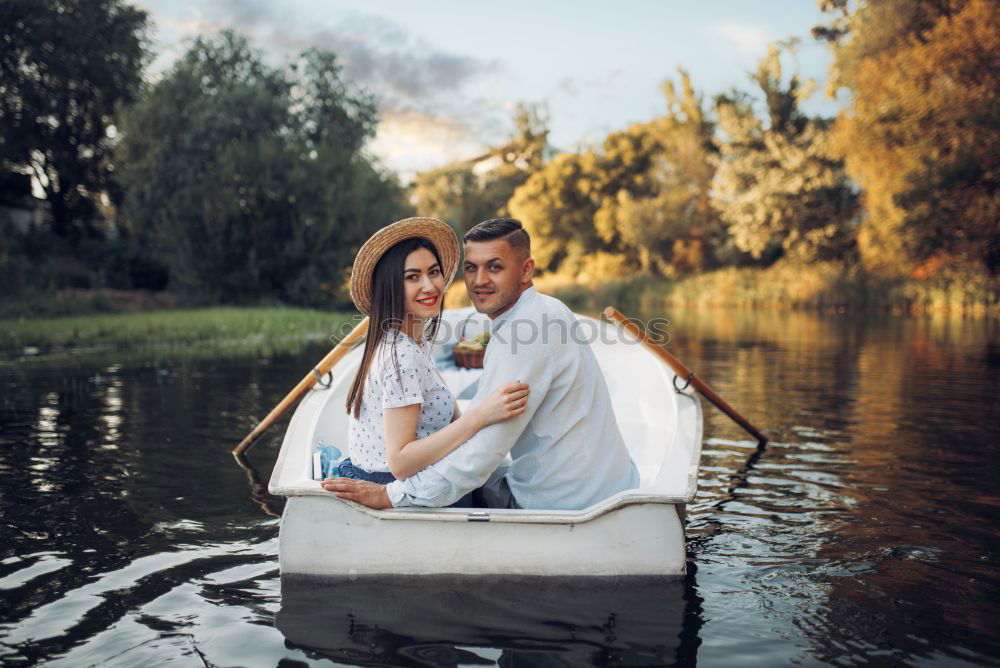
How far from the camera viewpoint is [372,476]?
3531mm

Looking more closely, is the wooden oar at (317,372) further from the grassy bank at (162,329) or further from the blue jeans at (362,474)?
the grassy bank at (162,329)

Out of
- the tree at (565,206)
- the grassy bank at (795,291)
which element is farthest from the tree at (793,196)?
the tree at (565,206)

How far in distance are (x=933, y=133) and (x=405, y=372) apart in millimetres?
21429

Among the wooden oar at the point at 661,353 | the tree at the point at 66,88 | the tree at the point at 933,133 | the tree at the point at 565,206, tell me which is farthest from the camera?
the tree at the point at 565,206

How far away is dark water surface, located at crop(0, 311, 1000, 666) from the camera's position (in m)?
3.08

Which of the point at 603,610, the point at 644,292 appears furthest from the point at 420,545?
the point at 644,292

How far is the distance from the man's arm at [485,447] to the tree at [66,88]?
25.9 meters

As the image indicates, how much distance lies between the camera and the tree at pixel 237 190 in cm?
2219

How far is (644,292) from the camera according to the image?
37844 mm

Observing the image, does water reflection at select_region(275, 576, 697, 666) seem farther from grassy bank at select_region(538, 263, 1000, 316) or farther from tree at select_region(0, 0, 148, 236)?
tree at select_region(0, 0, 148, 236)

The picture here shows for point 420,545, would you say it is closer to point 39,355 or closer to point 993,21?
point 39,355

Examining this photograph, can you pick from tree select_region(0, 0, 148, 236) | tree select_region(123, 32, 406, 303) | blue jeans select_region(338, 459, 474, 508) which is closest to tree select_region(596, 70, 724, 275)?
tree select_region(123, 32, 406, 303)

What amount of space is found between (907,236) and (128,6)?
79.3 ft

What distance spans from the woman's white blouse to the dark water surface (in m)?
0.52
